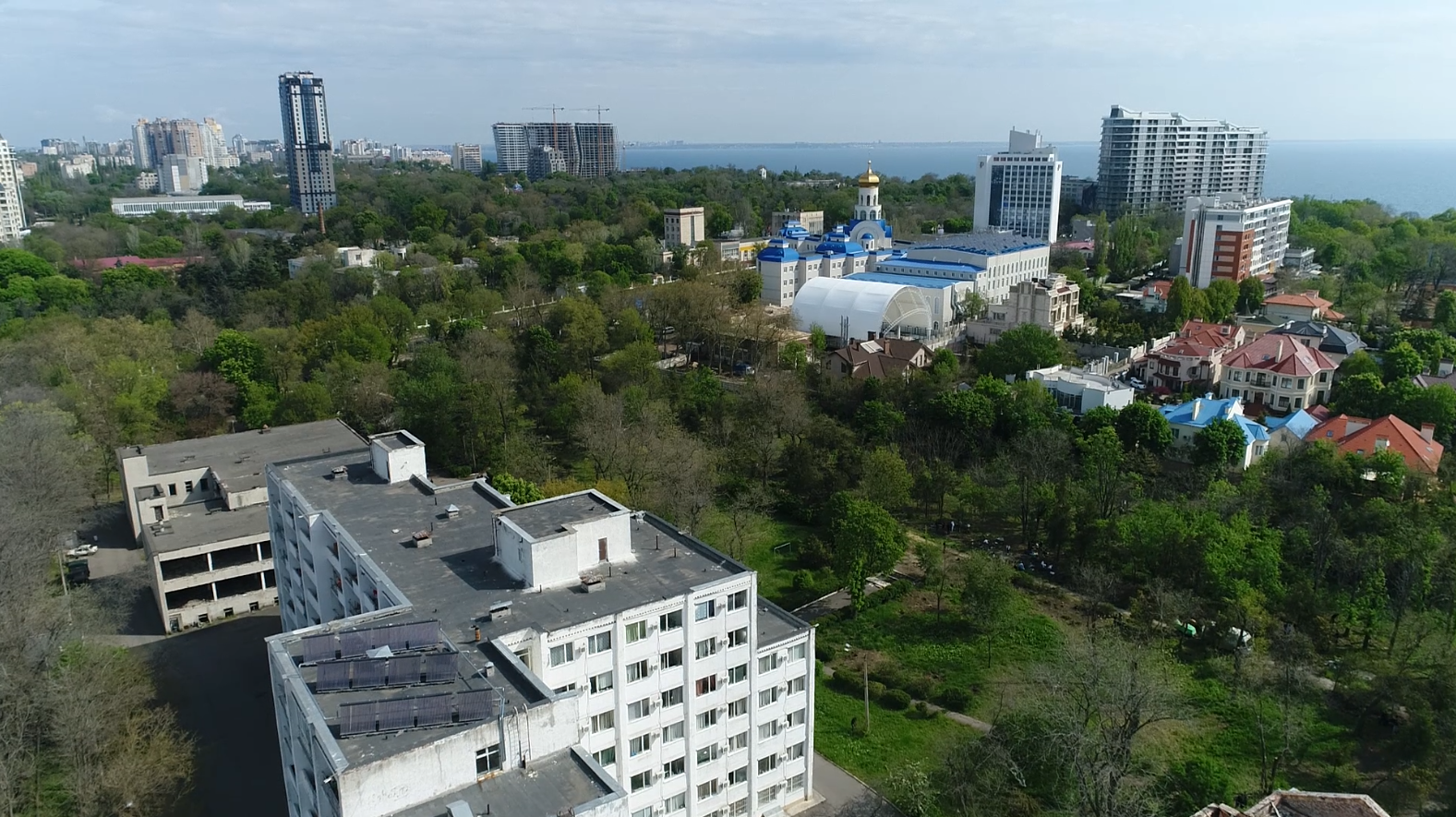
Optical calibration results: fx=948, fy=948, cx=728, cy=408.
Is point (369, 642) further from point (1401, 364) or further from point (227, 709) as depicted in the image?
point (1401, 364)

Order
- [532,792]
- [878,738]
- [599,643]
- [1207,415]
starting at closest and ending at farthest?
[532,792], [599,643], [878,738], [1207,415]

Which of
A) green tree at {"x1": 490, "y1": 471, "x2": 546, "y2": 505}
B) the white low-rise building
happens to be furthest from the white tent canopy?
green tree at {"x1": 490, "y1": 471, "x2": 546, "y2": 505}

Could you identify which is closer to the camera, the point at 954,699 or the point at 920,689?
the point at 954,699

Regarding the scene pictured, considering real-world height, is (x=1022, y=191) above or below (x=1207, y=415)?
above

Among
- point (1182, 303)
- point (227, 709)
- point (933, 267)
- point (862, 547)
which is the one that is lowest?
point (227, 709)

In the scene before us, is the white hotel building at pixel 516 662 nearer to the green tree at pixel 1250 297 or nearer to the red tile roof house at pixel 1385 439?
the red tile roof house at pixel 1385 439

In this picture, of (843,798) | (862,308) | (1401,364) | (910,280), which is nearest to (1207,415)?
(1401,364)
